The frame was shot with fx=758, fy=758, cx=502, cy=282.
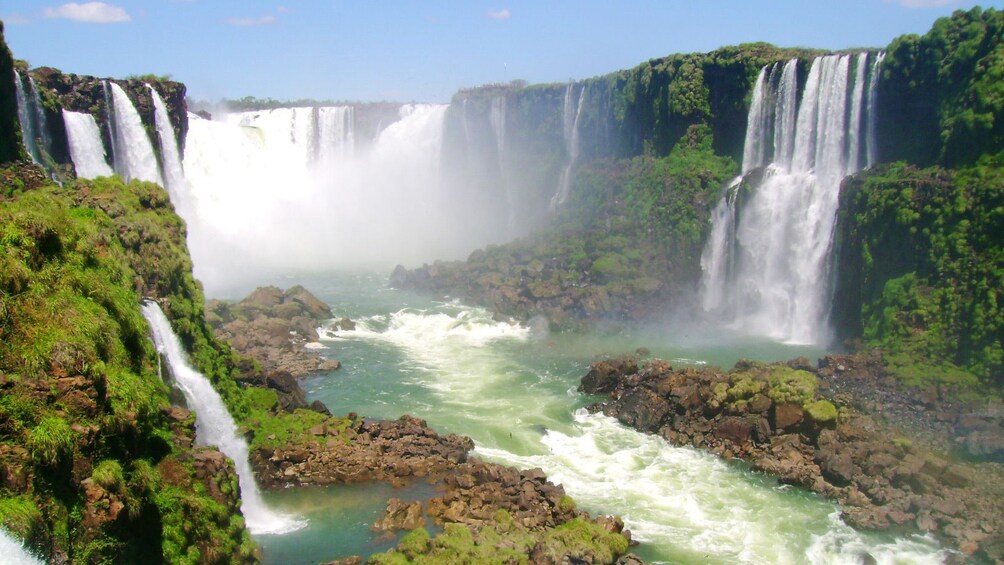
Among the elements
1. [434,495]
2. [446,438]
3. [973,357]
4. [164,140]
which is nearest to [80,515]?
[434,495]

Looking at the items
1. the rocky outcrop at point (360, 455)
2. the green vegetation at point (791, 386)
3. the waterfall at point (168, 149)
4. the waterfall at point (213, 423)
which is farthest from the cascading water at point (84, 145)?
the green vegetation at point (791, 386)

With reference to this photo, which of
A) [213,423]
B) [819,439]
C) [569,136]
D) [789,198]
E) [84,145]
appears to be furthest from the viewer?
[569,136]

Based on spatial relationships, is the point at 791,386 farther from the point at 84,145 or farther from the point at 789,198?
the point at 84,145

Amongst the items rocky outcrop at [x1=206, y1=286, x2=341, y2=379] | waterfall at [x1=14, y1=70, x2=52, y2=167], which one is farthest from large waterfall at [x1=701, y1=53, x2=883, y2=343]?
waterfall at [x1=14, y1=70, x2=52, y2=167]

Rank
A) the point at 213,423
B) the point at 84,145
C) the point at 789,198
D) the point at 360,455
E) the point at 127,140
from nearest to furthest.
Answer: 1. the point at 213,423
2. the point at 360,455
3. the point at 84,145
4. the point at 789,198
5. the point at 127,140

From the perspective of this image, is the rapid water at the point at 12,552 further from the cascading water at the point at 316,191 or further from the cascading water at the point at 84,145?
the cascading water at the point at 316,191

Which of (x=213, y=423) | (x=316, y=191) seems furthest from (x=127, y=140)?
(x=316, y=191)

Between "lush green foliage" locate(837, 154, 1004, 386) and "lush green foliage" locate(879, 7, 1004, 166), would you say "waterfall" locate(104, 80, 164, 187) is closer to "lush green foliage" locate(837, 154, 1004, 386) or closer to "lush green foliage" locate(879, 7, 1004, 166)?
"lush green foliage" locate(837, 154, 1004, 386)
